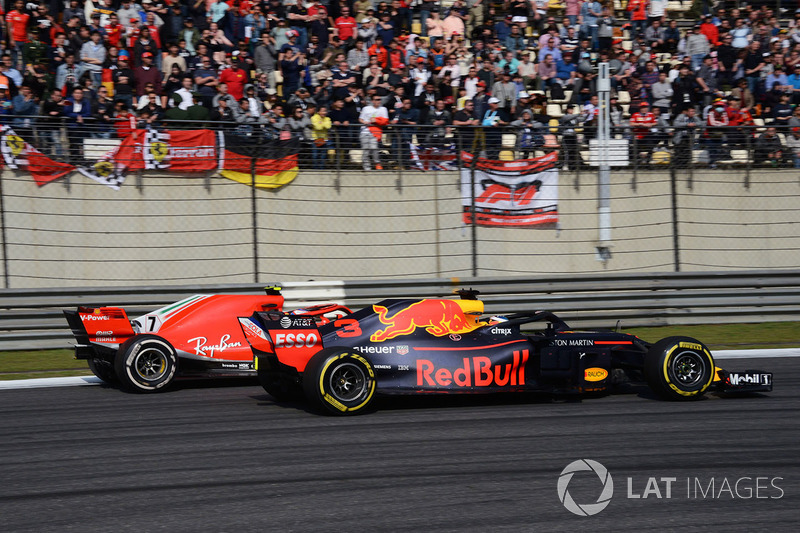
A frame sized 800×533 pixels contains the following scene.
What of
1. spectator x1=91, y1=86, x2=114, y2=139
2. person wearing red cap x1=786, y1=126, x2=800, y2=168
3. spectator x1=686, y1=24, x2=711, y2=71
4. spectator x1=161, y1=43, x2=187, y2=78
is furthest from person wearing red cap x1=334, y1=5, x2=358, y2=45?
person wearing red cap x1=786, y1=126, x2=800, y2=168

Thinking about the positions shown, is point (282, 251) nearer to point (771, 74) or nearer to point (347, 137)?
point (347, 137)

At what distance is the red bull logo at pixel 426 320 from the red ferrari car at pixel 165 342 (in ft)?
3.07

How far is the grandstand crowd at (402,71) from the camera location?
537 inches

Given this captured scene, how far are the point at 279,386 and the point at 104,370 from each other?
2.14 meters

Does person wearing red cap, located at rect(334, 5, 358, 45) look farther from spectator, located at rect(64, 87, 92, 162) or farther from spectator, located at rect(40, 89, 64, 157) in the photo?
spectator, located at rect(40, 89, 64, 157)

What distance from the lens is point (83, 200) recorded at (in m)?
12.7

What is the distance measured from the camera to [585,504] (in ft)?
17.5

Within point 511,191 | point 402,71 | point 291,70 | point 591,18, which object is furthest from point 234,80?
point 591,18

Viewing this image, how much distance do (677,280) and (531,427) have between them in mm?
6544

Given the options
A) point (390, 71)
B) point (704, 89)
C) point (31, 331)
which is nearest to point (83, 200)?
point (31, 331)

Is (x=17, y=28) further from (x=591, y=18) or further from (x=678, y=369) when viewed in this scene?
(x=678, y=369)

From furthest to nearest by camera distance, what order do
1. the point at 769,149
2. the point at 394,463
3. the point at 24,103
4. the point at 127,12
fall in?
1. the point at 127,12
2. the point at 769,149
3. the point at 24,103
4. the point at 394,463

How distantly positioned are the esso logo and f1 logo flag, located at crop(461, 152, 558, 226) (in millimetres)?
5588

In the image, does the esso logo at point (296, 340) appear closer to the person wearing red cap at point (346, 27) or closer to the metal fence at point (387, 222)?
the metal fence at point (387, 222)
